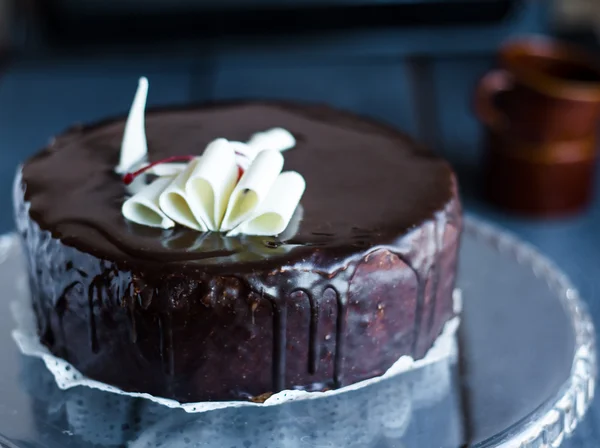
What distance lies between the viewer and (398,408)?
1174mm

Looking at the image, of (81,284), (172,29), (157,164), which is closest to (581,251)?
(157,164)

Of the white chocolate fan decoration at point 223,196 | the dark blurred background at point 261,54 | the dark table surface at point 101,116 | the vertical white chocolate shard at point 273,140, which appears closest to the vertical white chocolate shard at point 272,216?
the white chocolate fan decoration at point 223,196

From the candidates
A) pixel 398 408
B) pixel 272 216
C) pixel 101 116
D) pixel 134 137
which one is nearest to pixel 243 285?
pixel 272 216

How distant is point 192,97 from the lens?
2.61 m

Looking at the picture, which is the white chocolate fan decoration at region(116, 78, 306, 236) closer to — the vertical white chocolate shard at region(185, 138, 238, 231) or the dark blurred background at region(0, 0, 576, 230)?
the vertical white chocolate shard at region(185, 138, 238, 231)

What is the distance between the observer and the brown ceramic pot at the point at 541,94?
192 cm

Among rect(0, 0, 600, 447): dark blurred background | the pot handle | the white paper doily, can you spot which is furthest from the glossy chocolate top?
rect(0, 0, 600, 447): dark blurred background

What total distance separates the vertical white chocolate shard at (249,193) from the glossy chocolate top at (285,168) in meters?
0.03

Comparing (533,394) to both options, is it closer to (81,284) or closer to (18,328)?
(81,284)

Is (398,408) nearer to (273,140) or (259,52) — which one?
(273,140)

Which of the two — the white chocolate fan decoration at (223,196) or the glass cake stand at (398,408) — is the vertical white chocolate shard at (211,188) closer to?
the white chocolate fan decoration at (223,196)

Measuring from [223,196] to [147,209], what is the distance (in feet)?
0.37

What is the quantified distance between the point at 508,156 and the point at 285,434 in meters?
1.15

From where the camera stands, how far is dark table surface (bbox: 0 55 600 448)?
1857 millimetres
